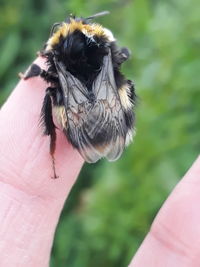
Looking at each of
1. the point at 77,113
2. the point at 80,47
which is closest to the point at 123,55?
the point at 80,47

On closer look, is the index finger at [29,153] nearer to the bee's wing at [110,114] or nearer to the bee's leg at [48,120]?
the bee's leg at [48,120]

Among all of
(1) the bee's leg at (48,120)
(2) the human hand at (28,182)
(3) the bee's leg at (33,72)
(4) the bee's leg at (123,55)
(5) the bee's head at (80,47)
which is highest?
(4) the bee's leg at (123,55)

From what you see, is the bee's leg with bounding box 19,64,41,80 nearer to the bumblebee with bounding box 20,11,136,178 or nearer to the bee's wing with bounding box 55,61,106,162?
the bumblebee with bounding box 20,11,136,178

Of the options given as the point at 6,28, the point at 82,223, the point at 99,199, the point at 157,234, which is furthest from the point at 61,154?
the point at 6,28

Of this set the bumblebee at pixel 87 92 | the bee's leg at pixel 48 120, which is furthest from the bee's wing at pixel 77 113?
the bee's leg at pixel 48 120

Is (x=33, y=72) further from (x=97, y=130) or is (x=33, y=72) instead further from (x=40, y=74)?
(x=97, y=130)

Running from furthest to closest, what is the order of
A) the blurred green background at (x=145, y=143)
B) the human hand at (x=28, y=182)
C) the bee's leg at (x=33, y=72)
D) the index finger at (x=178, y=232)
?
the blurred green background at (x=145, y=143), the bee's leg at (x=33, y=72), the human hand at (x=28, y=182), the index finger at (x=178, y=232)
